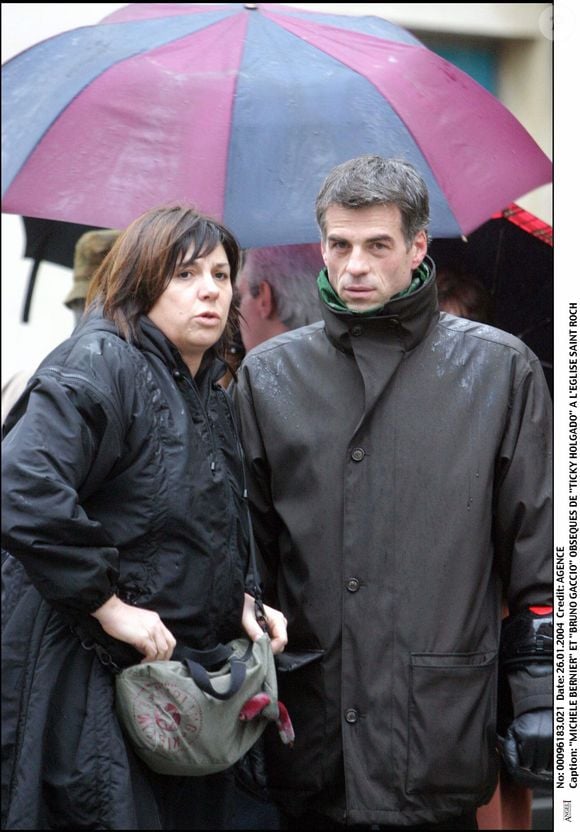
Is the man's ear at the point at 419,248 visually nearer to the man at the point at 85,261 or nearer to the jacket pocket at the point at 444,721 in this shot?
the jacket pocket at the point at 444,721

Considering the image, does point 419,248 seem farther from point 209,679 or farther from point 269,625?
point 209,679

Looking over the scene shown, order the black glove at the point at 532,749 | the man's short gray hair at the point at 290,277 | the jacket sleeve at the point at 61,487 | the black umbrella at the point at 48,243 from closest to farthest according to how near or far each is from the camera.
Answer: the jacket sleeve at the point at 61,487 → the black glove at the point at 532,749 → the man's short gray hair at the point at 290,277 → the black umbrella at the point at 48,243

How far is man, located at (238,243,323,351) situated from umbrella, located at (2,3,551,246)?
41cm

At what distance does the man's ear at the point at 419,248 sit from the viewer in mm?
3391

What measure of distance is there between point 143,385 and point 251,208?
91 centimetres

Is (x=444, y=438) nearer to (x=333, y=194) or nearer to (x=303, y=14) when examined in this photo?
(x=333, y=194)

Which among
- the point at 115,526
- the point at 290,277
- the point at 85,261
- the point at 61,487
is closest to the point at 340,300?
the point at 290,277

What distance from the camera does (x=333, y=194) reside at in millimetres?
3340

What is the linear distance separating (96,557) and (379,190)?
3.81 feet

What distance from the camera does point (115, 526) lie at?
2852mm

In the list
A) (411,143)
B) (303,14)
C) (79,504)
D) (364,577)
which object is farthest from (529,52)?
(79,504)

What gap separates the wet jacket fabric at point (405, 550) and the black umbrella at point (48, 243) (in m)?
1.94

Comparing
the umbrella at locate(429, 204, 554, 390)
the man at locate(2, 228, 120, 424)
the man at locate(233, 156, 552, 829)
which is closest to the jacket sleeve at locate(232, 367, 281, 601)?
the man at locate(233, 156, 552, 829)

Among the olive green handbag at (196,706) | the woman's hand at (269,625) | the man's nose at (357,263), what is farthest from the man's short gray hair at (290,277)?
the olive green handbag at (196,706)
